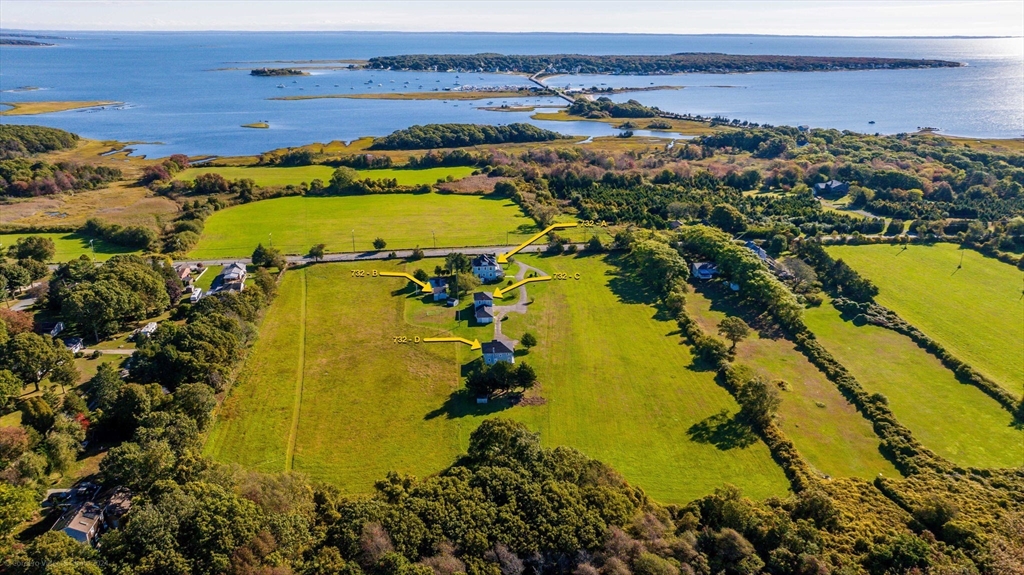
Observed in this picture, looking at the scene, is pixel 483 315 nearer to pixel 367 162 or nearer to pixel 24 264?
pixel 24 264

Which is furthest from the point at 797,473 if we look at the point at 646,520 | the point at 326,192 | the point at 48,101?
the point at 48,101

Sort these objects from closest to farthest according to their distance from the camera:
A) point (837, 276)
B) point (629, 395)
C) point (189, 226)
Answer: point (629, 395) < point (837, 276) < point (189, 226)

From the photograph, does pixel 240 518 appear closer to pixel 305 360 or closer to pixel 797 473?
pixel 305 360

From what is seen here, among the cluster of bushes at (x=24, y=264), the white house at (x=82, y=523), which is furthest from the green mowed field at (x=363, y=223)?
the white house at (x=82, y=523)

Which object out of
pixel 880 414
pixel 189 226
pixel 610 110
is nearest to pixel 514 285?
pixel 880 414

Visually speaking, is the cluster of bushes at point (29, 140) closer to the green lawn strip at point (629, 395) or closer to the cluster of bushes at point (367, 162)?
the cluster of bushes at point (367, 162)

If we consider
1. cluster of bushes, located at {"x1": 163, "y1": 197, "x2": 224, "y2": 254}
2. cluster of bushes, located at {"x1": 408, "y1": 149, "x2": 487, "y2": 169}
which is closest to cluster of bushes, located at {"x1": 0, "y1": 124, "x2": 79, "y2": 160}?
cluster of bushes, located at {"x1": 163, "y1": 197, "x2": 224, "y2": 254}
